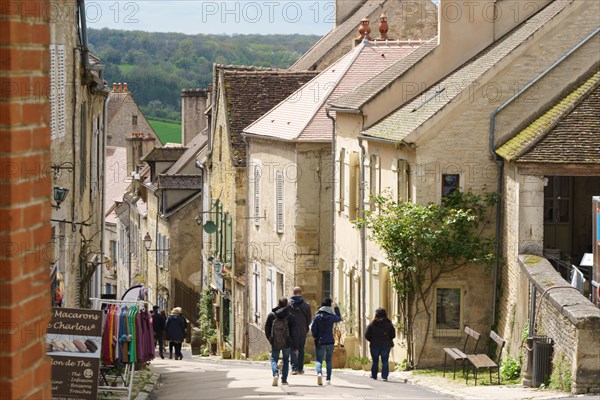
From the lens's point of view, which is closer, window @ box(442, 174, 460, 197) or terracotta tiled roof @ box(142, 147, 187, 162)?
window @ box(442, 174, 460, 197)

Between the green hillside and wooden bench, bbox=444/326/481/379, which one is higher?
the green hillside

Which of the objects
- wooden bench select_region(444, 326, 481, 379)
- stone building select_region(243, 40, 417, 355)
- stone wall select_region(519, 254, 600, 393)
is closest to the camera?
stone wall select_region(519, 254, 600, 393)

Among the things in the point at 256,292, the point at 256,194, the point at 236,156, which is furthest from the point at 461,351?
the point at 236,156

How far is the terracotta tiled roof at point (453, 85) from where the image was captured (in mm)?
25594

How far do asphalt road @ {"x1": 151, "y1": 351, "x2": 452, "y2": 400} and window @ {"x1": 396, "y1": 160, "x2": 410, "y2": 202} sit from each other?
13.9 ft

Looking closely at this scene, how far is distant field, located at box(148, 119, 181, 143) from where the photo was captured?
311 feet

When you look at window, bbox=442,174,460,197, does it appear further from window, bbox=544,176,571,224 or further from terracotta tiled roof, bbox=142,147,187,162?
terracotta tiled roof, bbox=142,147,187,162

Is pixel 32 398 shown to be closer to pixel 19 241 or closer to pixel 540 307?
pixel 19 241

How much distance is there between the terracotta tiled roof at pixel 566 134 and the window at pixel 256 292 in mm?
13370

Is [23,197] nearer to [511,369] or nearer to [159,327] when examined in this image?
[511,369]

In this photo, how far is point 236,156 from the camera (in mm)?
39062

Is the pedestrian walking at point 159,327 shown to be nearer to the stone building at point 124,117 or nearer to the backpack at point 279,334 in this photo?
the backpack at point 279,334

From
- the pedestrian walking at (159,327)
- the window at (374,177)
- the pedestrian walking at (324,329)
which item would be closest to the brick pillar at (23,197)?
the pedestrian walking at (324,329)

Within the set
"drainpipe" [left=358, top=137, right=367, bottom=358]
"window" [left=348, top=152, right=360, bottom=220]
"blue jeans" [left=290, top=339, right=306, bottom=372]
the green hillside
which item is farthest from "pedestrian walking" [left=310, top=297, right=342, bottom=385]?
the green hillside
